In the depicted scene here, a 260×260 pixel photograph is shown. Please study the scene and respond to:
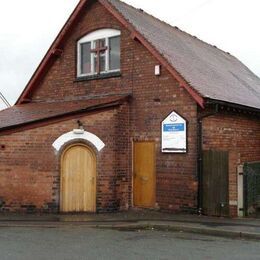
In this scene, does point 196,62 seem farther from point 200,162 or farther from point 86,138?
point 86,138

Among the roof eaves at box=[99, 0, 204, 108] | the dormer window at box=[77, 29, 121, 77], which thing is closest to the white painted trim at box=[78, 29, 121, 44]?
the dormer window at box=[77, 29, 121, 77]

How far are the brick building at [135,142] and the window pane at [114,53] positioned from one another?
0.16ft

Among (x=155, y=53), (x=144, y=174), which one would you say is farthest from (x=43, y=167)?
(x=155, y=53)

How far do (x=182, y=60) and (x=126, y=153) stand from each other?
373 centimetres

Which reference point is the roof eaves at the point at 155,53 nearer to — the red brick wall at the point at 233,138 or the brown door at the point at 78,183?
the red brick wall at the point at 233,138

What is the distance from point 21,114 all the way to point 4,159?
7.78 ft

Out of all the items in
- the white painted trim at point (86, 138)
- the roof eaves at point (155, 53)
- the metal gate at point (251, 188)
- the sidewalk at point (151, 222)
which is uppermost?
the roof eaves at point (155, 53)

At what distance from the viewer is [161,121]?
1457 cm

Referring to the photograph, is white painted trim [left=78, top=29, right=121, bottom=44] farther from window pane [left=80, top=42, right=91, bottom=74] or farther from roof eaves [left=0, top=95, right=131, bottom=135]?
roof eaves [left=0, top=95, right=131, bottom=135]

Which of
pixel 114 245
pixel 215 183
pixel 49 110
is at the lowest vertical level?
pixel 114 245

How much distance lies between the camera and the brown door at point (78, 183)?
14500 mm

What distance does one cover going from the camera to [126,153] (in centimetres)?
1501

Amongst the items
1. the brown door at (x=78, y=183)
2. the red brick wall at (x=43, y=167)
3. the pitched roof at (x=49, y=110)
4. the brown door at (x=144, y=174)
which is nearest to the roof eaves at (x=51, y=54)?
the pitched roof at (x=49, y=110)

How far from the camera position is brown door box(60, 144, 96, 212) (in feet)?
47.6
